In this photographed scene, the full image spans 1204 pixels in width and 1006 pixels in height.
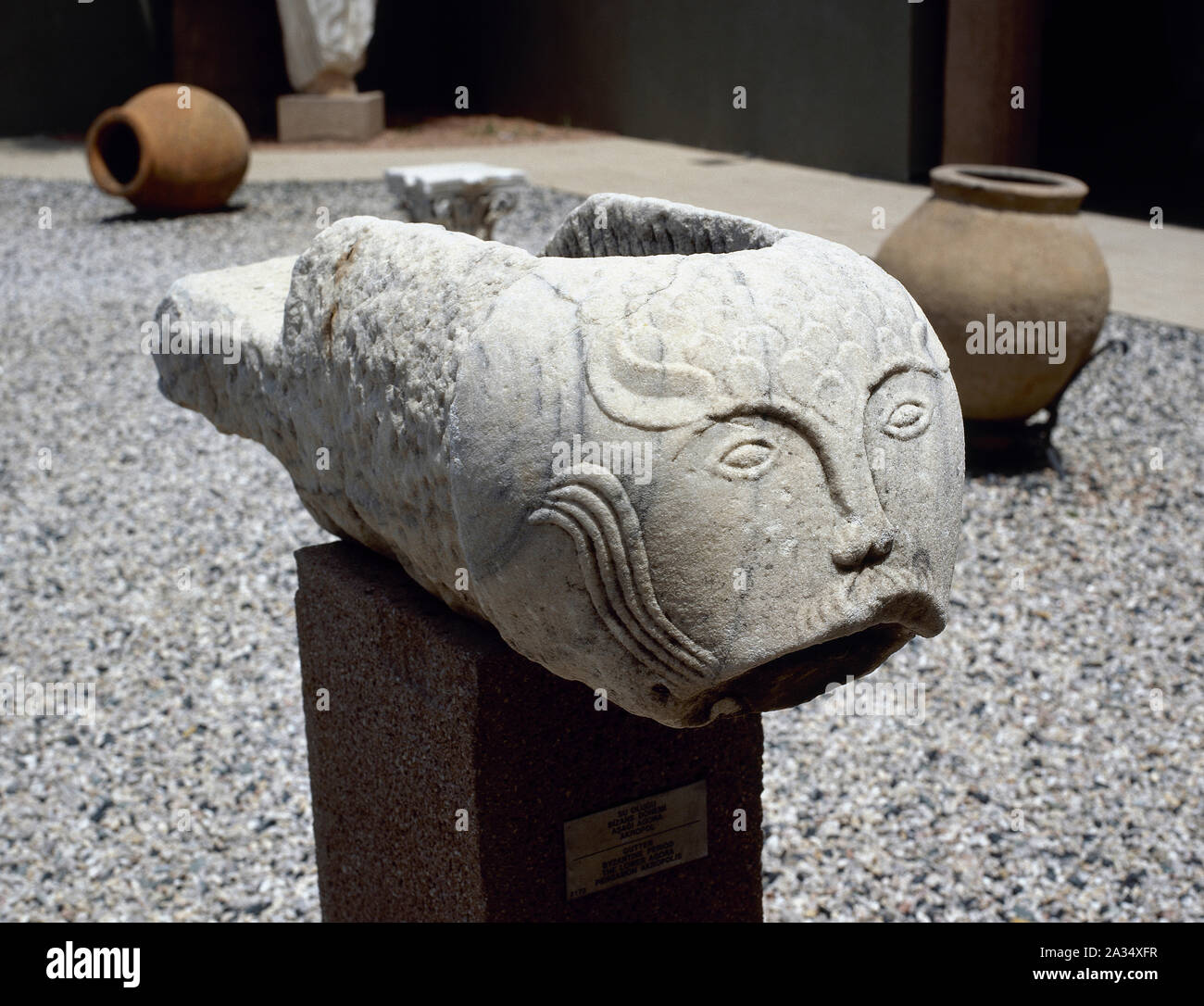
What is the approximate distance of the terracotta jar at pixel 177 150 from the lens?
31.9 ft

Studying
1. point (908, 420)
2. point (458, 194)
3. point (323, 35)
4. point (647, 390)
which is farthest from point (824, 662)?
point (323, 35)

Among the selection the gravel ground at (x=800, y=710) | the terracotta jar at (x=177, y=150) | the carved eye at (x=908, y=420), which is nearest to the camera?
the carved eye at (x=908, y=420)

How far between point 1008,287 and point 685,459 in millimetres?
3690

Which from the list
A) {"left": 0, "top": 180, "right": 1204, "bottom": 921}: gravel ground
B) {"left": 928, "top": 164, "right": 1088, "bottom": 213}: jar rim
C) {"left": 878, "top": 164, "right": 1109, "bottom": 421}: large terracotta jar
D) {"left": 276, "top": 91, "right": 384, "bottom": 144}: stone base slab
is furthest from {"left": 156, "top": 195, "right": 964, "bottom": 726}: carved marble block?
{"left": 276, "top": 91, "right": 384, "bottom": 144}: stone base slab

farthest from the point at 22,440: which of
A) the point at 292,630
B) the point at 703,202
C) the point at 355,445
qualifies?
the point at 703,202

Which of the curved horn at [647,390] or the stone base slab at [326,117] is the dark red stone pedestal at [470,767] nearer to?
the curved horn at [647,390]

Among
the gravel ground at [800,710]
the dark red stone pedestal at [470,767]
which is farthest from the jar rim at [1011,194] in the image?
the dark red stone pedestal at [470,767]

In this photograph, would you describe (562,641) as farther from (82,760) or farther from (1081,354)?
(1081,354)

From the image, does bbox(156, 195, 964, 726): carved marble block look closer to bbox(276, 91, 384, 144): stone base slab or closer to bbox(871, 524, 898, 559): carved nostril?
bbox(871, 524, 898, 559): carved nostril

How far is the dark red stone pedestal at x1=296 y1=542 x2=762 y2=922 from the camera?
2148 millimetres

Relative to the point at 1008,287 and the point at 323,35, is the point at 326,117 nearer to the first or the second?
the point at 323,35

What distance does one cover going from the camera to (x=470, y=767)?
2.14 m

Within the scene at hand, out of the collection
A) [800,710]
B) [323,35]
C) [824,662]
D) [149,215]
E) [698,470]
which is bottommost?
[800,710]

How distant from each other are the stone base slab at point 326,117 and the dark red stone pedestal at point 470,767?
1182cm
